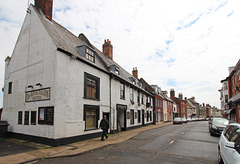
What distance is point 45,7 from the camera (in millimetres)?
14086

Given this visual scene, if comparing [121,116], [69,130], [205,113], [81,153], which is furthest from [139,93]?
[205,113]

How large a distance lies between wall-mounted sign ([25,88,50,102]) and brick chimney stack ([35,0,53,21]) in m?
6.90

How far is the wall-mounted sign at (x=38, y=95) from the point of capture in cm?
1073

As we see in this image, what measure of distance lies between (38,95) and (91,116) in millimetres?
4408

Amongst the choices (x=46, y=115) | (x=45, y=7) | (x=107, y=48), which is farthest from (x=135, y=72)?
(x=46, y=115)

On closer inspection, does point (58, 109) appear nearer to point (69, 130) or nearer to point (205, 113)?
point (69, 130)

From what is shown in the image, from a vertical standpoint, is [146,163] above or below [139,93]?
below

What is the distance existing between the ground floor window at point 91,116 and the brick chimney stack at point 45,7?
29.0 feet

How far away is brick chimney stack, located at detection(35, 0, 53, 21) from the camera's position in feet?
→ 46.2

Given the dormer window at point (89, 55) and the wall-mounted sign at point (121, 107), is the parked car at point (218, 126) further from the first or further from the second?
the dormer window at point (89, 55)

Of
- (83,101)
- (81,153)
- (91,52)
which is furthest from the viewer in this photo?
(91,52)

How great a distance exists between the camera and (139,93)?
25.8m

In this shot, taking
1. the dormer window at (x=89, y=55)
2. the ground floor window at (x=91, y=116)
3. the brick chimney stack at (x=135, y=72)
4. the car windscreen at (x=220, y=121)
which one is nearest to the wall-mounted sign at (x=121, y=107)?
the ground floor window at (x=91, y=116)

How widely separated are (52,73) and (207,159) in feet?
32.6
